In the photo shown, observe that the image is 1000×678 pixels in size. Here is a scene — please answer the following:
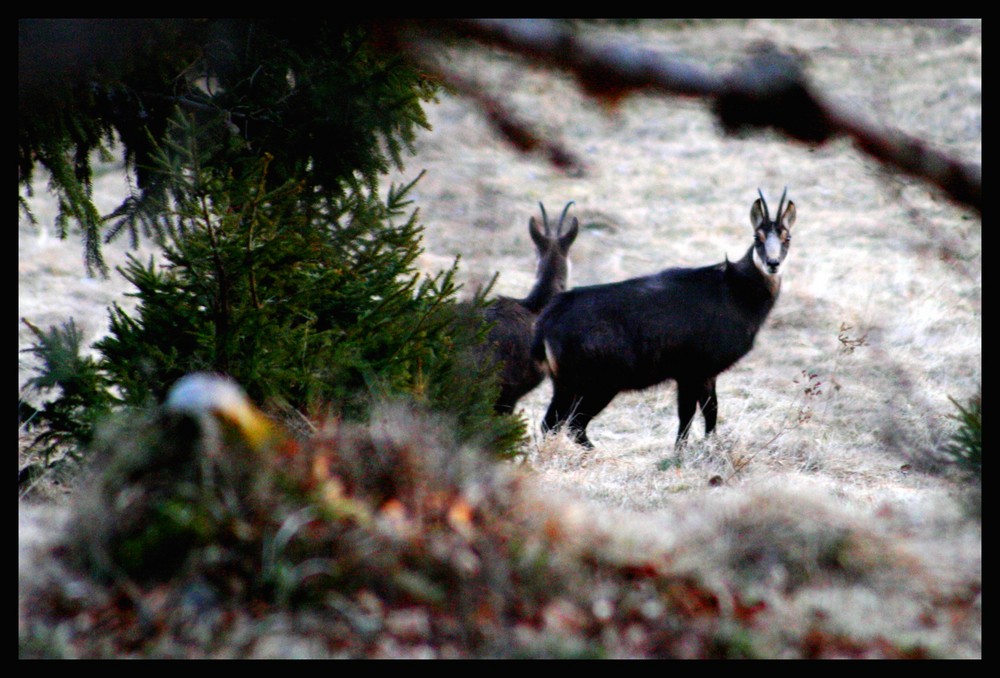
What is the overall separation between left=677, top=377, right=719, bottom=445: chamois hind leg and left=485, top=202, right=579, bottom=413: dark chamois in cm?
130

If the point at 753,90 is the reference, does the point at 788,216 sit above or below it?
above

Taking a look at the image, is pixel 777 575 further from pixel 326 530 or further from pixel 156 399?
pixel 156 399

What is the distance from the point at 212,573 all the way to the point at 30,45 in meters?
1.81

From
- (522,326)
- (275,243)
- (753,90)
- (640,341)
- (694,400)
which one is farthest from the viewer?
(522,326)

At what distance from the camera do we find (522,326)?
31.6 ft

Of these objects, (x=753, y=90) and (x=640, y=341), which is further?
(x=640, y=341)

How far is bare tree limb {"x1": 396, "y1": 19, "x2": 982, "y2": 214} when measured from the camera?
1.66 meters

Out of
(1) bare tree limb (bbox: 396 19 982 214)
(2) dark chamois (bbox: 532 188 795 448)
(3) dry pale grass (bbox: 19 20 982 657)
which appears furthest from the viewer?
(2) dark chamois (bbox: 532 188 795 448)

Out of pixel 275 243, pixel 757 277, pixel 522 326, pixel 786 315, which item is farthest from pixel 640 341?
pixel 786 315

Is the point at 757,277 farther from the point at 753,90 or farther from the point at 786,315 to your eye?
the point at 753,90

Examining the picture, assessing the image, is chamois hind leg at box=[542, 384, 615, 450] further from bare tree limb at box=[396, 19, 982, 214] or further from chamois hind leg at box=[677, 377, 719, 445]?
bare tree limb at box=[396, 19, 982, 214]

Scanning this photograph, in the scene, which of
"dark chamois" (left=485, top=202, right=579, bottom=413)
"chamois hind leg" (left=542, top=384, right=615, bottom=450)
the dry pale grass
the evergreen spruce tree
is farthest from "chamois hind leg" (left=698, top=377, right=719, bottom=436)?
the evergreen spruce tree

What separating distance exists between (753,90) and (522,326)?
794 centimetres

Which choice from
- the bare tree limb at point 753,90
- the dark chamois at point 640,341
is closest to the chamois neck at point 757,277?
the dark chamois at point 640,341
